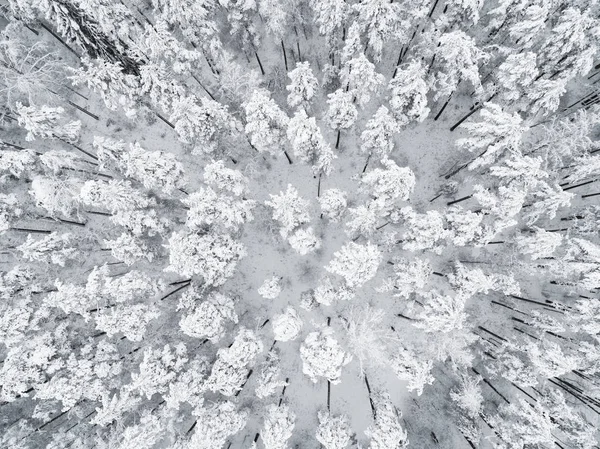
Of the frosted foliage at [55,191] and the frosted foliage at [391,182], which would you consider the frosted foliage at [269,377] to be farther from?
the frosted foliage at [55,191]

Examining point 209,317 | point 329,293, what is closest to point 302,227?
point 329,293

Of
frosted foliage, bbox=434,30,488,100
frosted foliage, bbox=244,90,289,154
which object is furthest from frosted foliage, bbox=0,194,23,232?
frosted foliage, bbox=434,30,488,100

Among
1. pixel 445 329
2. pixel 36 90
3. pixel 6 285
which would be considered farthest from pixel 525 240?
pixel 36 90

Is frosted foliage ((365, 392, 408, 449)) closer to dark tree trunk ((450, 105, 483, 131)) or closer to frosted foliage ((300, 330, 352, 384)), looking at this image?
frosted foliage ((300, 330, 352, 384))

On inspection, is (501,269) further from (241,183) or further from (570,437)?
(241,183)

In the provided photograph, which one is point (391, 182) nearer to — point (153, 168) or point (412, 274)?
point (412, 274)

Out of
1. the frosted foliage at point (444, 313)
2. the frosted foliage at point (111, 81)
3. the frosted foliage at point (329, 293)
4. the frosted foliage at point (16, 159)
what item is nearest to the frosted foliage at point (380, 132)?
the frosted foliage at point (329, 293)
